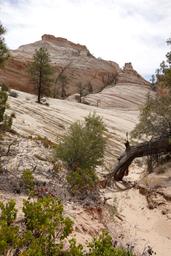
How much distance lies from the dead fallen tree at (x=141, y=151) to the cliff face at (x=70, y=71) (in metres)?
54.9

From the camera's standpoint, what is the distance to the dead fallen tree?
1856 centimetres

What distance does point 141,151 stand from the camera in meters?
19.2

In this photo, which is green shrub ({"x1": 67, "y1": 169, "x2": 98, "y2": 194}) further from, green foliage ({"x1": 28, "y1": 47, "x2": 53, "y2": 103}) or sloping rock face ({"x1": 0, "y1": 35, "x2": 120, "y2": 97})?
sloping rock face ({"x1": 0, "y1": 35, "x2": 120, "y2": 97})

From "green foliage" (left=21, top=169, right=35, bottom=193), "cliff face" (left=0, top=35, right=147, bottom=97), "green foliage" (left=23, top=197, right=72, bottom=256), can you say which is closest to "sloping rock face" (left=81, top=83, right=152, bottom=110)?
"cliff face" (left=0, top=35, right=147, bottom=97)

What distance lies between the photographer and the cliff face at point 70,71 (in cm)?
7720

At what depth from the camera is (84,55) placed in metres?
108

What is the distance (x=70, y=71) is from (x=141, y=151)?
73330 millimetres

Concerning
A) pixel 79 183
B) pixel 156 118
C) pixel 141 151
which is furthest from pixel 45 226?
pixel 156 118

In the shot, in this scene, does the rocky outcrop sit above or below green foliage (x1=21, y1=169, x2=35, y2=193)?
above

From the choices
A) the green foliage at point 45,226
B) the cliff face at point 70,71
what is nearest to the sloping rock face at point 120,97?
the cliff face at point 70,71

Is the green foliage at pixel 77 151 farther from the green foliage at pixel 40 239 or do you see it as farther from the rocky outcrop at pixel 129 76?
the rocky outcrop at pixel 129 76

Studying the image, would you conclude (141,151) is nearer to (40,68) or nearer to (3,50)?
(3,50)

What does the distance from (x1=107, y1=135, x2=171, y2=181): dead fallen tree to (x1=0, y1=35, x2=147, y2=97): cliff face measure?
5492 cm

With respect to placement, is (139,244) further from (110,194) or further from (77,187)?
(110,194)
